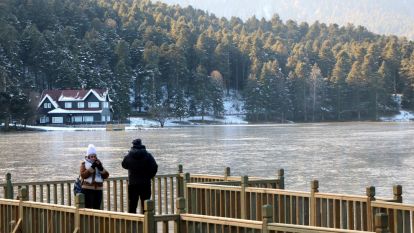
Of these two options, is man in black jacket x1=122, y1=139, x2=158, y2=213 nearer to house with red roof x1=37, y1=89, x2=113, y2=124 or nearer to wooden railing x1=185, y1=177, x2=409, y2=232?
wooden railing x1=185, y1=177, x2=409, y2=232

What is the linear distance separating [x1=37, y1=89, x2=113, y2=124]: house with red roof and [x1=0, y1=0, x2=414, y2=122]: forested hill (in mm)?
3884

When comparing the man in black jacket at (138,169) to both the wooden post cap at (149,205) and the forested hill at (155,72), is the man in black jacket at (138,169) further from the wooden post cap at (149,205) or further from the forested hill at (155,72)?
the forested hill at (155,72)

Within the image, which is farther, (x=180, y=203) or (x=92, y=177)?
(x=92, y=177)

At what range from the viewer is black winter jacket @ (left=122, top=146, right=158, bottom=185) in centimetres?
1430

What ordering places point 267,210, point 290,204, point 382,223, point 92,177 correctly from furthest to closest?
point 92,177 < point 290,204 < point 267,210 < point 382,223

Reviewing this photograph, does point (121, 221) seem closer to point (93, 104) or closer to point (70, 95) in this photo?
point (70, 95)

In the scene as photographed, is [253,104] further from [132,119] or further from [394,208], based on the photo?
[394,208]

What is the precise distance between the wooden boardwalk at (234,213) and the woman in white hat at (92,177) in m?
1.25

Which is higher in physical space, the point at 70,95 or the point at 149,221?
the point at 70,95

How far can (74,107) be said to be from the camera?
146 metres

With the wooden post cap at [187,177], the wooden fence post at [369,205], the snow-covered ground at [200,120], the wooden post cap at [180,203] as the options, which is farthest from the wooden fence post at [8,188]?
the snow-covered ground at [200,120]

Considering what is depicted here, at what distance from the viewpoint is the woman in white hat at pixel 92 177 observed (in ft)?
45.5

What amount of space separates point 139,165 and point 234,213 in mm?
1970

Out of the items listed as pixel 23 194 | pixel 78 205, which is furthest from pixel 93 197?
pixel 78 205
